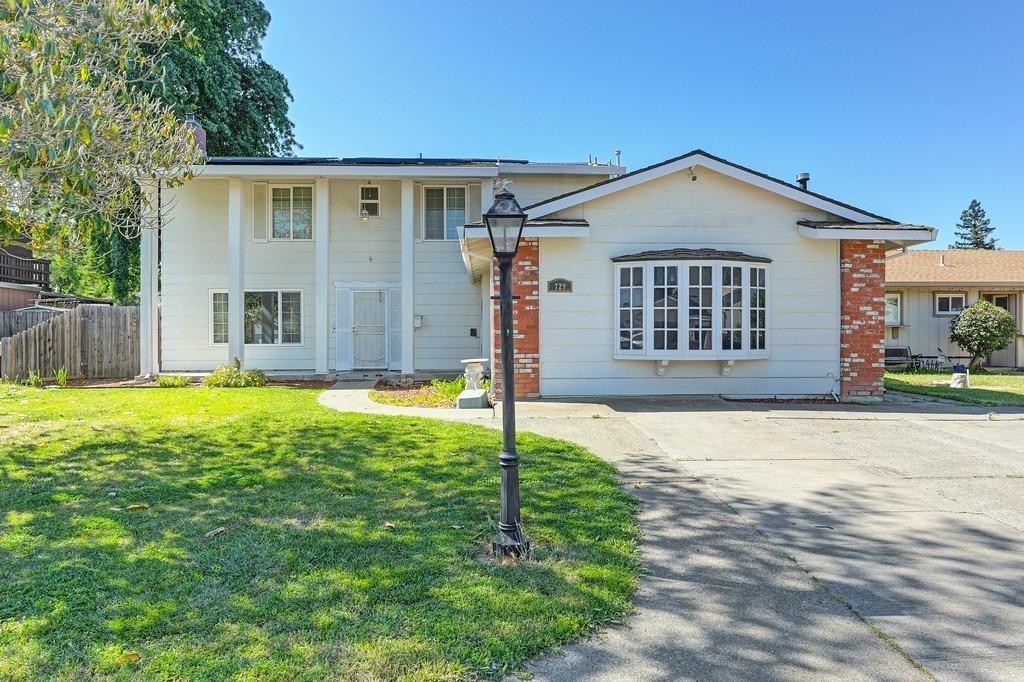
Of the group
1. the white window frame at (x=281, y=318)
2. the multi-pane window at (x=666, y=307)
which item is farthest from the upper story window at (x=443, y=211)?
the multi-pane window at (x=666, y=307)

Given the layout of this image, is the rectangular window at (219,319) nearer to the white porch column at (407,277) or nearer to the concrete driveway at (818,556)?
the white porch column at (407,277)

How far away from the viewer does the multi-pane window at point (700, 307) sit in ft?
30.8

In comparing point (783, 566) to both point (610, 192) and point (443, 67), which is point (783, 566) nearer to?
point (610, 192)

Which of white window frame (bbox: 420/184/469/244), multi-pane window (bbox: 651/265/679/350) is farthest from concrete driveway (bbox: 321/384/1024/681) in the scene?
white window frame (bbox: 420/184/469/244)

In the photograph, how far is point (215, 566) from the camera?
327 cm

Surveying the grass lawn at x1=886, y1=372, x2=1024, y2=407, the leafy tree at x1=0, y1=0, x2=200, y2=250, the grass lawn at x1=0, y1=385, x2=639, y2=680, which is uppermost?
the leafy tree at x1=0, y1=0, x2=200, y2=250

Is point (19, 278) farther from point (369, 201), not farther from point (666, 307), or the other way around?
point (666, 307)

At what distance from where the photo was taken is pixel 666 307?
9492 mm

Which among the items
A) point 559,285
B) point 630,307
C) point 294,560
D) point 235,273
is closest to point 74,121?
point 294,560

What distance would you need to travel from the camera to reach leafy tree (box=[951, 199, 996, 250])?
6550 centimetres

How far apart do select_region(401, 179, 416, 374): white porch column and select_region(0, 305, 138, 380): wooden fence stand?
6.78m

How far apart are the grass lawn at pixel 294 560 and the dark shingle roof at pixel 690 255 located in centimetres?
430

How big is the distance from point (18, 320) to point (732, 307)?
19826 mm

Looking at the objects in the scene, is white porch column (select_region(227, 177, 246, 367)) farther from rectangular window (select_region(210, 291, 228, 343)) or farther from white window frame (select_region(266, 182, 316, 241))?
rectangular window (select_region(210, 291, 228, 343))
